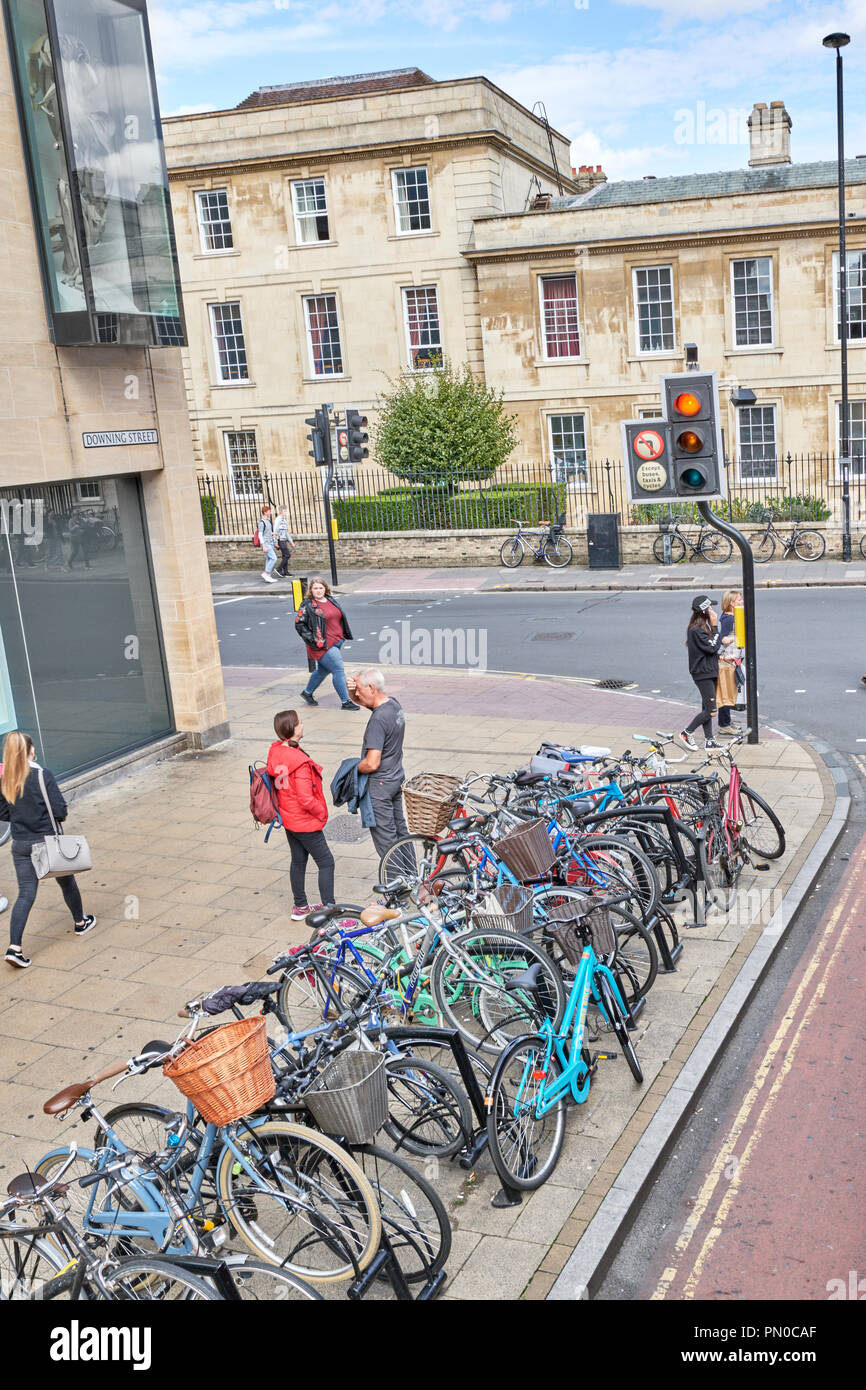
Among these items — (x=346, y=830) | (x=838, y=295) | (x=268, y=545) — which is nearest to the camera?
(x=346, y=830)

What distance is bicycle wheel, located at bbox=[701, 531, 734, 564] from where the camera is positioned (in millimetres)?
27391

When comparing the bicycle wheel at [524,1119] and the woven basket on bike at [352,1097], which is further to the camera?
the bicycle wheel at [524,1119]

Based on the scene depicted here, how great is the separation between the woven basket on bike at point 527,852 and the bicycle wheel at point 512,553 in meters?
22.0

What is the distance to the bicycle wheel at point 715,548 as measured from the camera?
27.4 meters

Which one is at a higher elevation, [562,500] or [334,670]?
[562,500]

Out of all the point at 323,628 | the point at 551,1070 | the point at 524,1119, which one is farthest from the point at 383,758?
the point at 323,628

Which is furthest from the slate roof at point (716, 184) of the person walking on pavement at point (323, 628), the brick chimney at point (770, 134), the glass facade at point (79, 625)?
the glass facade at point (79, 625)

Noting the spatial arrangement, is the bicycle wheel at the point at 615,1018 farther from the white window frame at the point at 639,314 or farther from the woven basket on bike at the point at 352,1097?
the white window frame at the point at 639,314

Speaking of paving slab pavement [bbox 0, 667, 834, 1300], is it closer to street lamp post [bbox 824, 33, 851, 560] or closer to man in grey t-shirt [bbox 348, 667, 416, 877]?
man in grey t-shirt [bbox 348, 667, 416, 877]

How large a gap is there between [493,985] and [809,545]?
21.7 m

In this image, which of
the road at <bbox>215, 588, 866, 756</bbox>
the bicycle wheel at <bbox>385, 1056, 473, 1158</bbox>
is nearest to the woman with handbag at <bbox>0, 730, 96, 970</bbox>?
the bicycle wheel at <bbox>385, 1056, 473, 1158</bbox>

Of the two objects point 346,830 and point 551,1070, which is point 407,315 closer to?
point 346,830

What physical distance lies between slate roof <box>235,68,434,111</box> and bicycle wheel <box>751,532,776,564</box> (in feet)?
60.6

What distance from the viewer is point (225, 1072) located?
4.70 m
